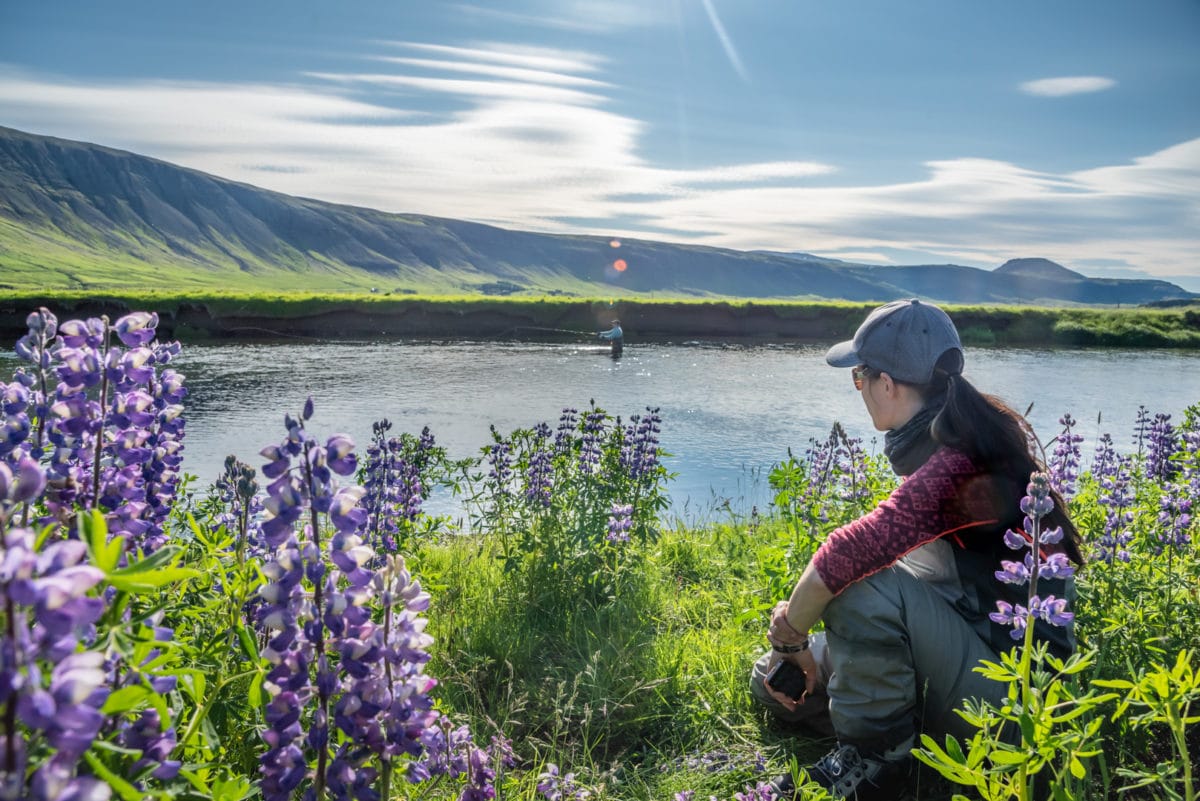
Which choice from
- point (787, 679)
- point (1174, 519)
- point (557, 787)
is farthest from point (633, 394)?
point (557, 787)

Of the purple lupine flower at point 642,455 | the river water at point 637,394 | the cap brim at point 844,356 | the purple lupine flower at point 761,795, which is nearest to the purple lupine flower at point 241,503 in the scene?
the purple lupine flower at point 761,795

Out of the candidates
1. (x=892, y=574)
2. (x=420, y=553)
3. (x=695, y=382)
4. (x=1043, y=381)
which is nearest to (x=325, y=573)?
(x=892, y=574)

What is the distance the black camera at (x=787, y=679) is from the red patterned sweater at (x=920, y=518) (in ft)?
2.53

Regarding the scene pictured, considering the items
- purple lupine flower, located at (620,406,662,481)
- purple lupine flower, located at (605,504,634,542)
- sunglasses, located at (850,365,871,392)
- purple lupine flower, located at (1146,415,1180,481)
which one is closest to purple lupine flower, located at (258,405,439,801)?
sunglasses, located at (850,365,871,392)

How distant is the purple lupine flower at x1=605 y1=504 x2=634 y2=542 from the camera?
17.0 ft

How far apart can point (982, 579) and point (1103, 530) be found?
162cm

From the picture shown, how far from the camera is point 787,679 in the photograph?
3.64 m

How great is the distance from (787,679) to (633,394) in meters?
16.4

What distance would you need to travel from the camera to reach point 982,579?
3166 mm

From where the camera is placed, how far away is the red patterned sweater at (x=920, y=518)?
3020 millimetres

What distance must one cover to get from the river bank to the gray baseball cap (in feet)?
113

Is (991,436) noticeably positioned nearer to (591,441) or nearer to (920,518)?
(920,518)

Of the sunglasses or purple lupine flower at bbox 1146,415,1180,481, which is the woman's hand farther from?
purple lupine flower at bbox 1146,415,1180,481

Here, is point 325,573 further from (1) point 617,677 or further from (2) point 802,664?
(1) point 617,677
